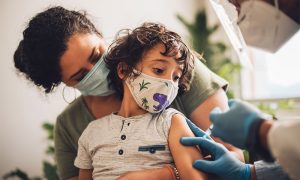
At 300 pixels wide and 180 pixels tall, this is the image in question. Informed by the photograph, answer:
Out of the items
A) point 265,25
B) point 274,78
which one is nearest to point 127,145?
point 265,25

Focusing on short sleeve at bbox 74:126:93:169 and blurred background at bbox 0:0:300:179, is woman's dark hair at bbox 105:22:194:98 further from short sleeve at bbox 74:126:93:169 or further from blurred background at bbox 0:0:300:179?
blurred background at bbox 0:0:300:179

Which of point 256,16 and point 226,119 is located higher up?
point 256,16

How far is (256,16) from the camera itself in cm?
83

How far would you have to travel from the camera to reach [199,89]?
1.47 metres

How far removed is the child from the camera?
1225 millimetres

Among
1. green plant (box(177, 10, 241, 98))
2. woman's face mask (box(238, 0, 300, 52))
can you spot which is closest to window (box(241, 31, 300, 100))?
green plant (box(177, 10, 241, 98))

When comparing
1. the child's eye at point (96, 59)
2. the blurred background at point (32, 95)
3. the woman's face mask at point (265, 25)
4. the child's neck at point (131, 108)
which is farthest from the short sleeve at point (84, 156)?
the blurred background at point (32, 95)

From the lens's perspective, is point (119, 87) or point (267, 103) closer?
point (119, 87)

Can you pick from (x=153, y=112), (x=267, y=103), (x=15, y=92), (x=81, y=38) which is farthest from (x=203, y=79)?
(x=15, y=92)

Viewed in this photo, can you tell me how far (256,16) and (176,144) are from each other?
21.9 inches

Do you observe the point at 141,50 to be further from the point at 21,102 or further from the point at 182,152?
the point at 21,102

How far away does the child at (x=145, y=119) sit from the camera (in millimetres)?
1225

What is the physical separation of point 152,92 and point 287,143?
0.66 meters

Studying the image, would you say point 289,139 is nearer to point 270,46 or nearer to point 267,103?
point 270,46
